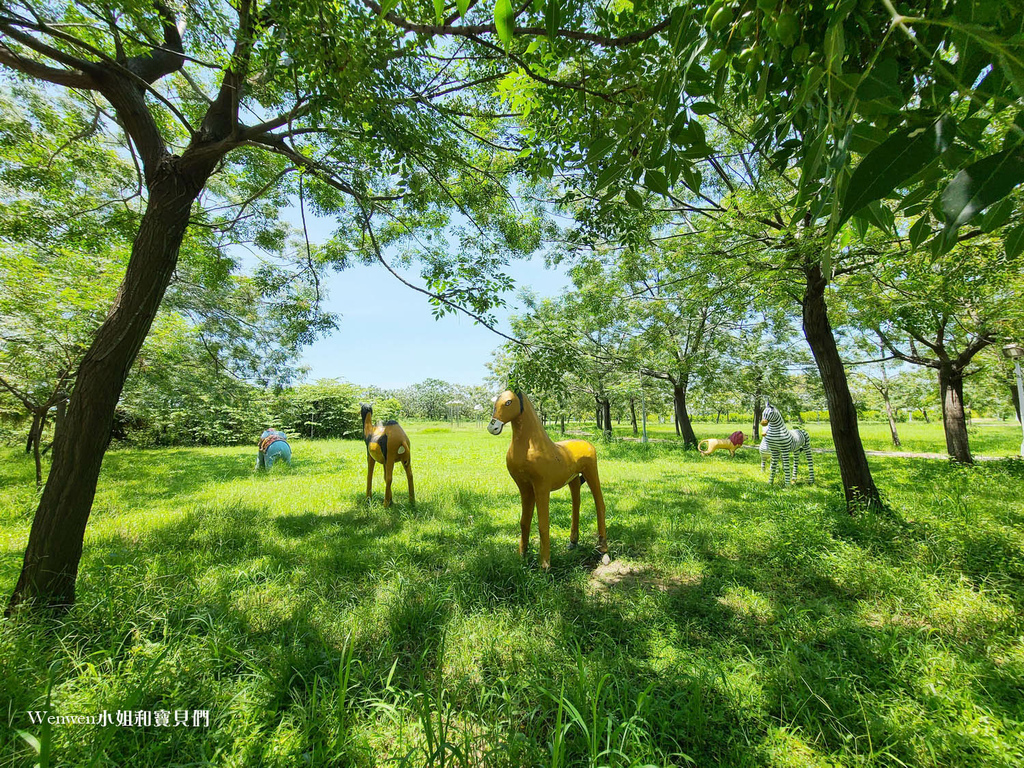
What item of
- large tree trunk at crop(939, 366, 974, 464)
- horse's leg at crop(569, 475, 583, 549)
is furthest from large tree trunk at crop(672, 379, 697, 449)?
horse's leg at crop(569, 475, 583, 549)

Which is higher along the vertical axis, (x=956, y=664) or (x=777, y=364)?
(x=777, y=364)

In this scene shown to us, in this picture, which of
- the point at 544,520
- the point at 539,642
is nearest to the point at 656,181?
the point at 539,642

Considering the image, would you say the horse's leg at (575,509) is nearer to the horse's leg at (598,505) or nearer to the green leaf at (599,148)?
the horse's leg at (598,505)

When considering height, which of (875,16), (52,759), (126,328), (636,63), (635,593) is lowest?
(635,593)

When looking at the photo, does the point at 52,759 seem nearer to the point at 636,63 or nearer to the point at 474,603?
the point at 474,603

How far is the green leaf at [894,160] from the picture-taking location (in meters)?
0.45

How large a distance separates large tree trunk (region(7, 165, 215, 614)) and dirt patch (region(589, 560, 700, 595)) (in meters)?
3.36

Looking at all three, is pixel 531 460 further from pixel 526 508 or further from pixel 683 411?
pixel 683 411

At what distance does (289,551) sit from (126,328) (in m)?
2.36

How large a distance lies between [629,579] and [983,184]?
3194 mm

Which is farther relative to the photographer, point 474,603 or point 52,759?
point 474,603

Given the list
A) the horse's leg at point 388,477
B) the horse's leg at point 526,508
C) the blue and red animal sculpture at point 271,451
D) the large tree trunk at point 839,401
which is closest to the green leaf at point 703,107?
the horse's leg at point 526,508

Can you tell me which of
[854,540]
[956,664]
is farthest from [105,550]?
[854,540]

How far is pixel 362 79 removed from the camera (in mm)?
1871
